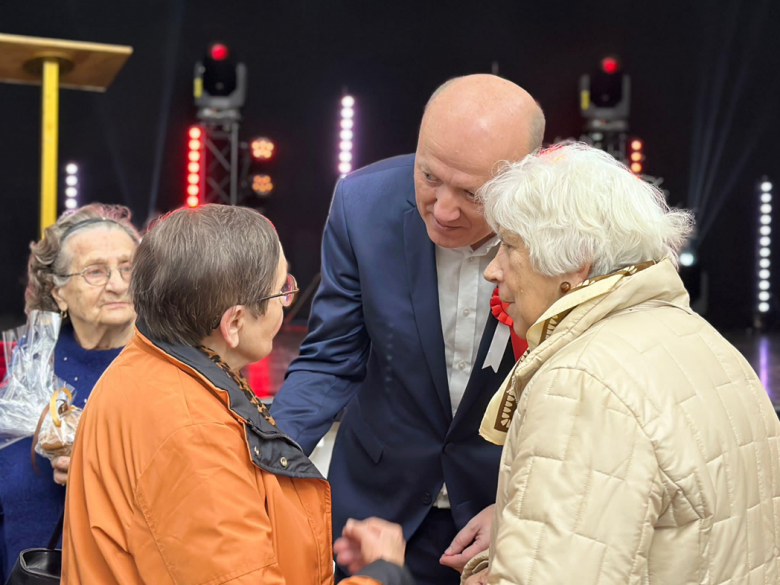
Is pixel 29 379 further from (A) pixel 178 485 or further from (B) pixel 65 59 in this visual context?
(B) pixel 65 59

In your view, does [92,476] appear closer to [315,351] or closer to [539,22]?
[315,351]

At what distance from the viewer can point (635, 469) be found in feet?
3.39

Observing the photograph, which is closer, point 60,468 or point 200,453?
point 200,453

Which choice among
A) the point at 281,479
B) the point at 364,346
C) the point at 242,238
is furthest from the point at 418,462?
the point at 242,238

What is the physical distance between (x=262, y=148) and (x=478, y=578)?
741 centimetres

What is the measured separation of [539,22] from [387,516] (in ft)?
25.3

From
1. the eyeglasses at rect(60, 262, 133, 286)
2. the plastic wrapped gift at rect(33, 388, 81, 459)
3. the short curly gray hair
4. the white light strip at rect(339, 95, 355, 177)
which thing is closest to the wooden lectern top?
the short curly gray hair

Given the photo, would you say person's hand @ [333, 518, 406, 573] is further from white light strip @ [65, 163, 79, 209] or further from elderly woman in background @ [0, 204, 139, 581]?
white light strip @ [65, 163, 79, 209]

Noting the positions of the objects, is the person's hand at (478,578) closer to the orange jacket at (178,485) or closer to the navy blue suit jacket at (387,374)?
the orange jacket at (178,485)

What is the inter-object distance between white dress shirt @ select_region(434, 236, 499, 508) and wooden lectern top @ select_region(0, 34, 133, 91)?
1552 millimetres

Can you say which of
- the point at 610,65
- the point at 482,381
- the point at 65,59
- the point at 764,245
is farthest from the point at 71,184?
the point at 482,381

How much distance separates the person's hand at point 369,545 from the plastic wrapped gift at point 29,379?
98 centimetres

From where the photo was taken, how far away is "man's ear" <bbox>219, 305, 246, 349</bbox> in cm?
130

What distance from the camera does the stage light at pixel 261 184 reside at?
8.41 metres
